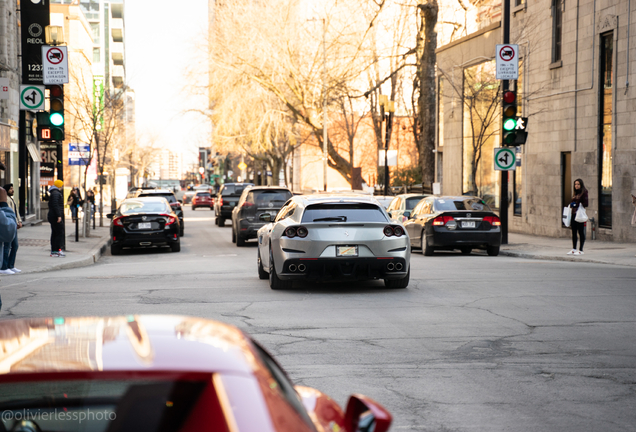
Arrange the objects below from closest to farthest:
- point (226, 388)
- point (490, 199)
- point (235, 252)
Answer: point (226, 388) → point (235, 252) → point (490, 199)

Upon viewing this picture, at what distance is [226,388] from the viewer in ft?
8.16

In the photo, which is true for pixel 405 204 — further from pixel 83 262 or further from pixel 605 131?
pixel 83 262

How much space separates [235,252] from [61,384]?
19.6m

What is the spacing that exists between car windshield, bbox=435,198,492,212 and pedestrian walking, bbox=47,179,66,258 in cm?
931

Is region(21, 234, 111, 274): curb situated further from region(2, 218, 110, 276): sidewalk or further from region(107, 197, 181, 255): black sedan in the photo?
region(107, 197, 181, 255): black sedan

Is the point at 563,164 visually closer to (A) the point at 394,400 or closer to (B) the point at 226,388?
(A) the point at 394,400

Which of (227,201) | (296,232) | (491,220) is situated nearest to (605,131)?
(491,220)

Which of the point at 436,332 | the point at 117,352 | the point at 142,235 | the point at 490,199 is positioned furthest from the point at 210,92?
the point at 117,352

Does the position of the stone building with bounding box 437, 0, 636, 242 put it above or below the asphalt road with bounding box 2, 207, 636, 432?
above

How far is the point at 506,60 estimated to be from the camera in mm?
21953

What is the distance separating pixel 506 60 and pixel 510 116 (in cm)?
159

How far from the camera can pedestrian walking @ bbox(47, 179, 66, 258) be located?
748 inches

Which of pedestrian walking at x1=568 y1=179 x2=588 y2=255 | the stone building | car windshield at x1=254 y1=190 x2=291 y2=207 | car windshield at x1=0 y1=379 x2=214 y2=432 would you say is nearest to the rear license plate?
pedestrian walking at x1=568 y1=179 x2=588 y2=255

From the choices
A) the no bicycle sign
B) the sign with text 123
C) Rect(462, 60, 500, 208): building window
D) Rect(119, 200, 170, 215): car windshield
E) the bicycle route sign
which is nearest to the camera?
the no bicycle sign
